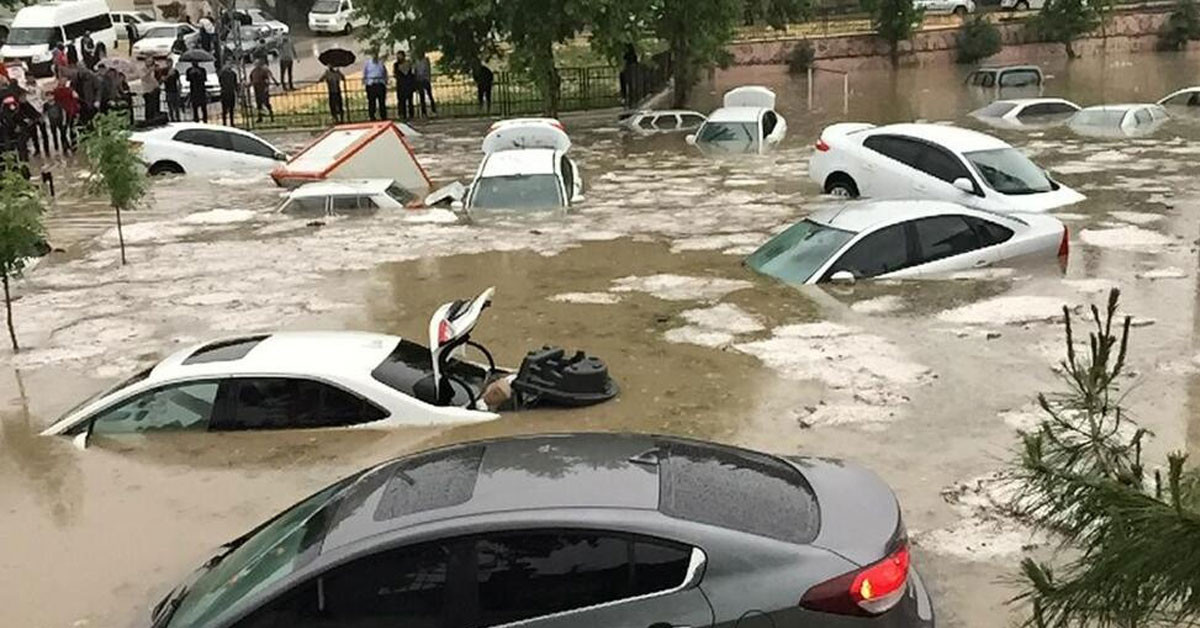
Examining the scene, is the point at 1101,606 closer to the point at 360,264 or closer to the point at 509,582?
the point at 509,582

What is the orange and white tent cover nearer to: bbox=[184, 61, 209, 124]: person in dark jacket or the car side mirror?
bbox=[184, 61, 209, 124]: person in dark jacket

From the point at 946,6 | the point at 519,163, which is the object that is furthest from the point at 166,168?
the point at 946,6

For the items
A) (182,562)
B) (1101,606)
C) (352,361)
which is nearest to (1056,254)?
(352,361)

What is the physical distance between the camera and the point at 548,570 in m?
4.73

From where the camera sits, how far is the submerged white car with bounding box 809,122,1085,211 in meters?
17.1

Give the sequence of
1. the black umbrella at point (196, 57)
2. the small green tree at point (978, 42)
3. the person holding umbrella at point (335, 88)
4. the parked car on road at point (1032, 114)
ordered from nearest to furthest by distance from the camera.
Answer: the parked car on road at point (1032, 114), the person holding umbrella at point (335, 88), the black umbrella at point (196, 57), the small green tree at point (978, 42)

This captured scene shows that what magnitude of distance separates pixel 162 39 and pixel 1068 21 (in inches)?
1415

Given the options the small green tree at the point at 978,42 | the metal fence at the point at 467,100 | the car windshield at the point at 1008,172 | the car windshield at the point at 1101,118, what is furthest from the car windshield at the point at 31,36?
the car windshield at the point at 1008,172

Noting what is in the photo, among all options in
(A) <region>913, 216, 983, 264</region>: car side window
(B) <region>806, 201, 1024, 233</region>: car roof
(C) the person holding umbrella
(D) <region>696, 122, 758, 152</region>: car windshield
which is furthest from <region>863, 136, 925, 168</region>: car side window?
(C) the person holding umbrella

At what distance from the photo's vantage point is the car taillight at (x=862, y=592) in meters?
4.66

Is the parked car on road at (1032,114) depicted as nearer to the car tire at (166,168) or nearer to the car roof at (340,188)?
the car roof at (340,188)

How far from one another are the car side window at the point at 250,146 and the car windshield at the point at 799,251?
46.1 ft

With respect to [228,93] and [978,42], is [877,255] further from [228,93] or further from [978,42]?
[978,42]

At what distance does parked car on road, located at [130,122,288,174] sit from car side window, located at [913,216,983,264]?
1556 cm
